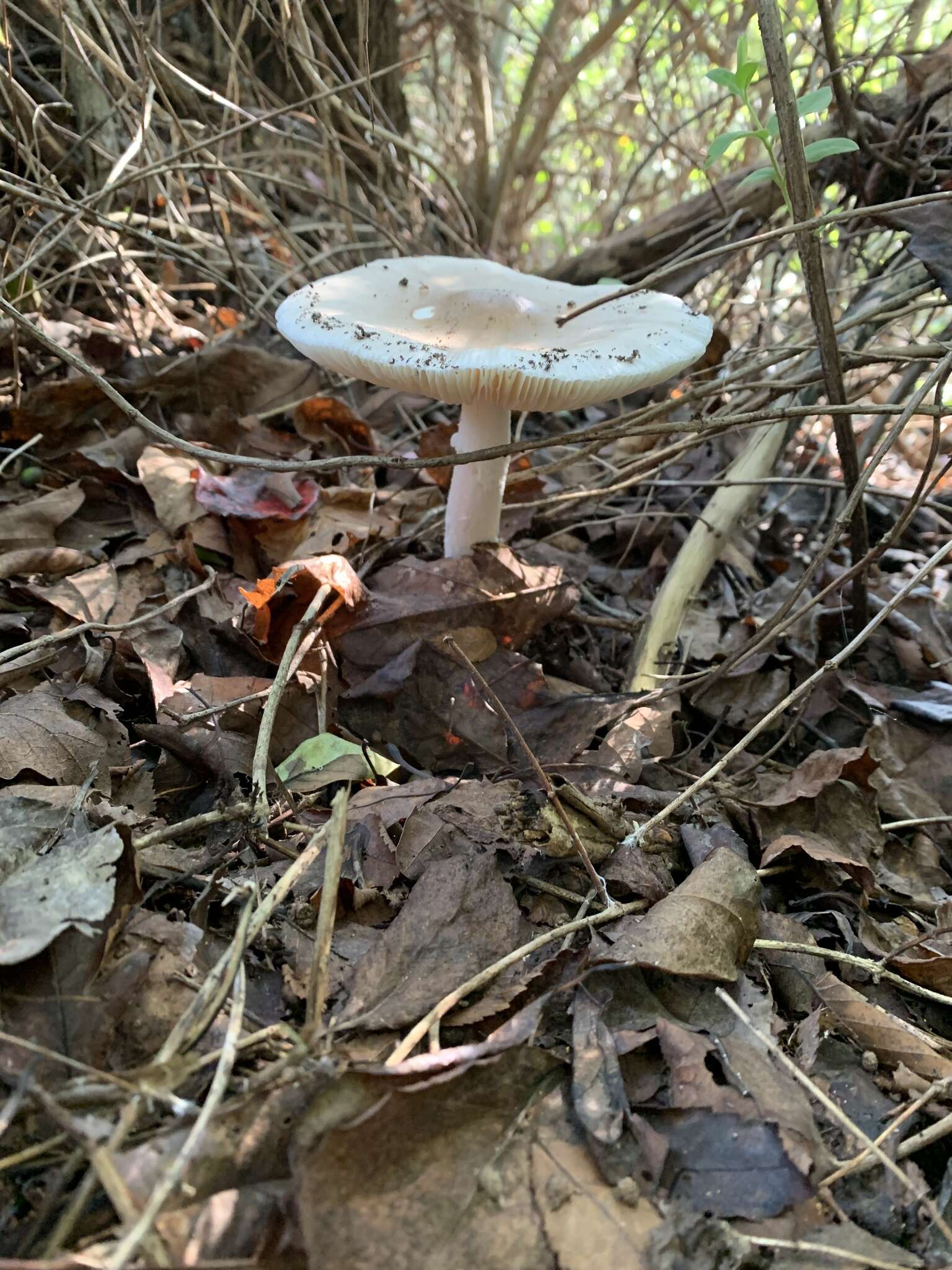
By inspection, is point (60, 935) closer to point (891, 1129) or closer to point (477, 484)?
point (891, 1129)

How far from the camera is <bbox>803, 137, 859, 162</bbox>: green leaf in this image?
1.91 meters

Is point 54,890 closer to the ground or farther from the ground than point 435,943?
farther from the ground

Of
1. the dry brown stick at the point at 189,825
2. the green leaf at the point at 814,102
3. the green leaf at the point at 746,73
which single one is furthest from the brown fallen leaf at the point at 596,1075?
the green leaf at the point at 746,73

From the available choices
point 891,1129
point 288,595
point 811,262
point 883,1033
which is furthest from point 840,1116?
point 811,262

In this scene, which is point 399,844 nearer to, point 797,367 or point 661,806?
point 661,806

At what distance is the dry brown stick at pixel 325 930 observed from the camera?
3.82ft

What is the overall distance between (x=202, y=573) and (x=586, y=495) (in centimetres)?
132

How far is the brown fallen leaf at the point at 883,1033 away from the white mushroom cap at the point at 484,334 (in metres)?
1.46

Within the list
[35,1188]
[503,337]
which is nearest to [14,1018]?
[35,1188]

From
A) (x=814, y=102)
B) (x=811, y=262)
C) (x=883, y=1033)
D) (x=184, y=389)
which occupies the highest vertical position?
(x=814, y=102)

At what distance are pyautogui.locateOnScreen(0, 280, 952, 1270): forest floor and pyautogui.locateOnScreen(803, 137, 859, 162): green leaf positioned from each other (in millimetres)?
883

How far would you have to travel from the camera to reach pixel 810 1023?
1.43 meters

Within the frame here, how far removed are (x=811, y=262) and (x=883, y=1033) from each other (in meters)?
1.73

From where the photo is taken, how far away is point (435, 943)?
1427mm
